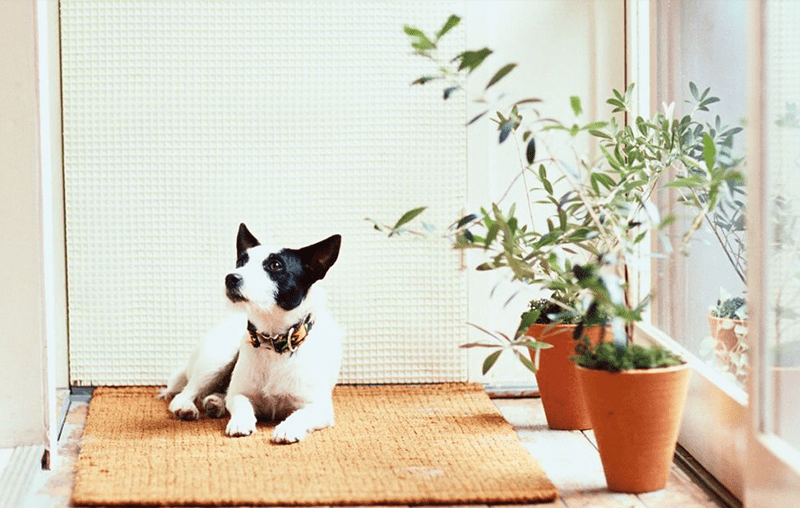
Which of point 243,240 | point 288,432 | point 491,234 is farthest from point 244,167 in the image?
point 491,234

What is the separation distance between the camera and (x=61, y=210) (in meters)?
3.11

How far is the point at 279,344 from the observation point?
2652 millimetres

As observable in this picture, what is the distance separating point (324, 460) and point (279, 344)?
403mm

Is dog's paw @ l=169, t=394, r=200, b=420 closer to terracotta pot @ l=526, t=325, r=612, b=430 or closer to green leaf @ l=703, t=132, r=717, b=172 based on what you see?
terracotta pot @ l=526, t=325, r=612, b=430

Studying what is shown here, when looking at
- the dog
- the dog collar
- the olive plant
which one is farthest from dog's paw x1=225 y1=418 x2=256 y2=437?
→ the olive plant

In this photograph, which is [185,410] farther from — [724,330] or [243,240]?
[724,330]

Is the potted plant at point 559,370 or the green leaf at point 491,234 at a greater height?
the green leaf at point 491,234

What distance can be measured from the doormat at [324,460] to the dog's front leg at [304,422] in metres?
0.02

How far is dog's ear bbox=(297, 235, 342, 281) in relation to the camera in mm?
2643

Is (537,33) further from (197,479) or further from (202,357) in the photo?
(197,479)

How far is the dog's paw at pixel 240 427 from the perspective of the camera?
2.54 metres

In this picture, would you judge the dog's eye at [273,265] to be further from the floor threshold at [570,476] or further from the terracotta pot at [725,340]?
the terracotta pot at [725,340]

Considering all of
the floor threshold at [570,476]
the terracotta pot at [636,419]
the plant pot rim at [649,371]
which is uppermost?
the plant pot rim at [649,371]

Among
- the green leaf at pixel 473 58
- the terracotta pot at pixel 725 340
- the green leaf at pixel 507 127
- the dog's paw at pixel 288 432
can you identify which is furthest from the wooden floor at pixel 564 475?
the green leaf at pixel 473 58
